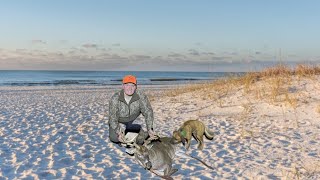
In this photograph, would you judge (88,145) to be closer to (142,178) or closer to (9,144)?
(9,144)

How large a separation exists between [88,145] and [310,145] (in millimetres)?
4745

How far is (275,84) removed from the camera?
13.8 metres

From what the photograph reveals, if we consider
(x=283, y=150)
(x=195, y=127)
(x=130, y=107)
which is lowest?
(x=283, y=150)

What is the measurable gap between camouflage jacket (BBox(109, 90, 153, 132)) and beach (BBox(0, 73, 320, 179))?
4.38ft

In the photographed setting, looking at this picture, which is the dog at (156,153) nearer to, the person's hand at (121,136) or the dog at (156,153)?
the dog at (156,153)

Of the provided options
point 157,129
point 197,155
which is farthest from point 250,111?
point 197,155

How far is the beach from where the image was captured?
18.7ft

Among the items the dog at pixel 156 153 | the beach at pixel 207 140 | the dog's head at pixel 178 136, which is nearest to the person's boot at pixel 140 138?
the dog at pixel 156 153

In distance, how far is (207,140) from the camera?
25.5ft

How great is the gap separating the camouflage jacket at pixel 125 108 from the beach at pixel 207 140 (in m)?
1.34

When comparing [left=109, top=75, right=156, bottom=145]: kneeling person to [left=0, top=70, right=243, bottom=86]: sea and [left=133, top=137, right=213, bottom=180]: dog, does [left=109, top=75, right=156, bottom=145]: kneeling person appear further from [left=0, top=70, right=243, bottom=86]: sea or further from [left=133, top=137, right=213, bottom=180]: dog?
[left=0, top=70, right=243, bottom=86]: sea

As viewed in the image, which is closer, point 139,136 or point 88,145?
point 139,136

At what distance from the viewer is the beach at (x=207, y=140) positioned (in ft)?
18.7

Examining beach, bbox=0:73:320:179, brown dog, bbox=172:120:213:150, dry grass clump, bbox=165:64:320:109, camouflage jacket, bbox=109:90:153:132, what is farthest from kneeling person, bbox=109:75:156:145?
dry grass clump, bbox=165:64:320:109
